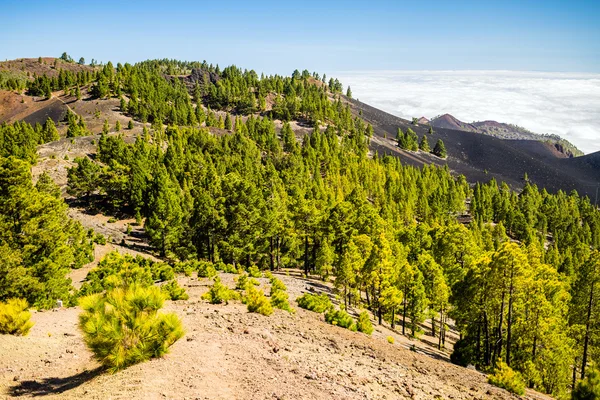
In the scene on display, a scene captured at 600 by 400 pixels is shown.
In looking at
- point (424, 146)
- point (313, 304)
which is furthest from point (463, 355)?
point (424, 146)

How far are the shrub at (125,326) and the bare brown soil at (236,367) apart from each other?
1.62 ft

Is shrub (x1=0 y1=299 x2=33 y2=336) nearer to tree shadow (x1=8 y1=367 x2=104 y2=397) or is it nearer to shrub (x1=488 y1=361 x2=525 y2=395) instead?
tree shadow (x1=8 y1=367 x2=104 y2=397)

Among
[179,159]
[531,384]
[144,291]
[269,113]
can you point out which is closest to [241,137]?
[179,159]

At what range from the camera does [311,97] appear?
18900cm

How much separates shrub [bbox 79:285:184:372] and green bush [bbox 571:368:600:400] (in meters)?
14.0

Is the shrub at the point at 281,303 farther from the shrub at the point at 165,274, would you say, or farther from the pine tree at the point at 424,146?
the pine tree at the point at 424,146

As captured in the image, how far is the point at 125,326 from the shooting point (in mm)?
11266

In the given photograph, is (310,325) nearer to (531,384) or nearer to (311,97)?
(531,384)

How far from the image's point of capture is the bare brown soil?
10992 mm

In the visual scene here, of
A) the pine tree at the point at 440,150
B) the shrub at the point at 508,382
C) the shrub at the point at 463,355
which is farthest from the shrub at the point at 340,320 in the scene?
the pine tree at the point at 440,150

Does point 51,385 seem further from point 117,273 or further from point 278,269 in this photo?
point 278,269

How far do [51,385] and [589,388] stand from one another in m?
17.5

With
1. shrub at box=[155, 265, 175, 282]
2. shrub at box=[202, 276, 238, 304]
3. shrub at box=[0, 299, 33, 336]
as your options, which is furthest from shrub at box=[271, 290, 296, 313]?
shrub at box=[0, 299, 33, 336]

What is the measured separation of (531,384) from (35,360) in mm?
32179
